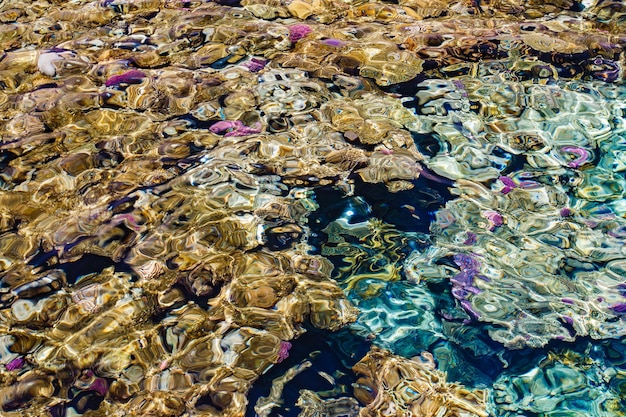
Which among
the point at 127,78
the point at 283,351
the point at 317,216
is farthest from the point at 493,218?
the point at 127,78

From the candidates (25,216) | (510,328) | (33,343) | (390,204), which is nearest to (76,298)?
(33,343)

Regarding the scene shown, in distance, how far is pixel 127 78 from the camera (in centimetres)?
394

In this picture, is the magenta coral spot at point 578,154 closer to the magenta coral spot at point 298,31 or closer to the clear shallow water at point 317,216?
the clear shallow water at point 317,216

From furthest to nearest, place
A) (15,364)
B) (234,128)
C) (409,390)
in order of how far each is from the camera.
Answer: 1. (234,128)
2. (15,364)
3. (409,390)

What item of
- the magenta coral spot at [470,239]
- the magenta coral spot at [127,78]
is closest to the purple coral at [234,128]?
the magenta coral spot at [127,78]

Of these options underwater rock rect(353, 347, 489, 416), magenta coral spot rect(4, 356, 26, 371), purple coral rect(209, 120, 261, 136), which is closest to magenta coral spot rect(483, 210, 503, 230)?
underwater rock rect(353, 347, 489, 416)

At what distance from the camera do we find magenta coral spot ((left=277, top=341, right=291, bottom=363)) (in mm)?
2271

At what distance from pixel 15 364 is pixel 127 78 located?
7.41 feet

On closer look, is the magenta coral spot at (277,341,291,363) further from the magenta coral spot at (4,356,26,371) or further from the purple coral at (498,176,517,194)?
the purple coral at (498,176,517,194)

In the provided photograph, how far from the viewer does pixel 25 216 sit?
9.64 feet

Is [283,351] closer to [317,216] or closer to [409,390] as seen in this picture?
[409,390]

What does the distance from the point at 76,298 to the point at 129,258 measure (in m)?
0.30

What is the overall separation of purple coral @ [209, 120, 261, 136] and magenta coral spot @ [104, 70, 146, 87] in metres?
0.81

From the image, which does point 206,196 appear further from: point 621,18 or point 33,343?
point 621,18
